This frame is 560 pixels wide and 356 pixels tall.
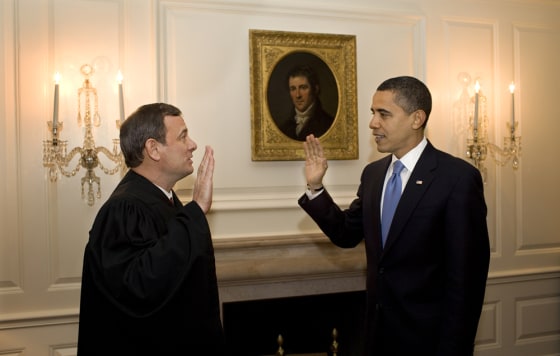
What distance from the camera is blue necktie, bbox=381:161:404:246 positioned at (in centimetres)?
220

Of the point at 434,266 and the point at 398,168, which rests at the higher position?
the point at 398,168

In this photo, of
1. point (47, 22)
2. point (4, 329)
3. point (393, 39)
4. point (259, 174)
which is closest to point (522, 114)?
point (393, 39)

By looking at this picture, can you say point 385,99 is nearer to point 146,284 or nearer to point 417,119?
point 417,119

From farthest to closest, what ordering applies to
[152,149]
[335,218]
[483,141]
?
[483,141], [335,218], [152,149]

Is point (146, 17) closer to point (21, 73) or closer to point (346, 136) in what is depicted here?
point (21, 73)

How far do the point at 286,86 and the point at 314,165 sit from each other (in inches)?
36.7

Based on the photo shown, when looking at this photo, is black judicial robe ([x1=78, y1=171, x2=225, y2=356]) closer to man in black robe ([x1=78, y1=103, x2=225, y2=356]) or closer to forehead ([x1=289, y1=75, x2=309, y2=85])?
man in black robe ([x1=78, y1=103, x2=225, y2=356])

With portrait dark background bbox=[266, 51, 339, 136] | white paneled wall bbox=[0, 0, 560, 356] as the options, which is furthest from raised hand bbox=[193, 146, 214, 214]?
portrait dark background bbox=[266, 51, 339, 136]

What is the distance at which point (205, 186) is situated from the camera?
1.96 meters

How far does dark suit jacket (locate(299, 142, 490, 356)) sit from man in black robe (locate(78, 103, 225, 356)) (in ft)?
2.46

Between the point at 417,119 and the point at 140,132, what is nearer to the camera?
the point at 140,132

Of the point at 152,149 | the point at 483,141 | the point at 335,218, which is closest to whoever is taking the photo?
the point at 152,149

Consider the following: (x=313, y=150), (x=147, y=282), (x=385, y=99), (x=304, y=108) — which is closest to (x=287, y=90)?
(x=304, y=108)

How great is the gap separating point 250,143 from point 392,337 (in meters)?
1.57
